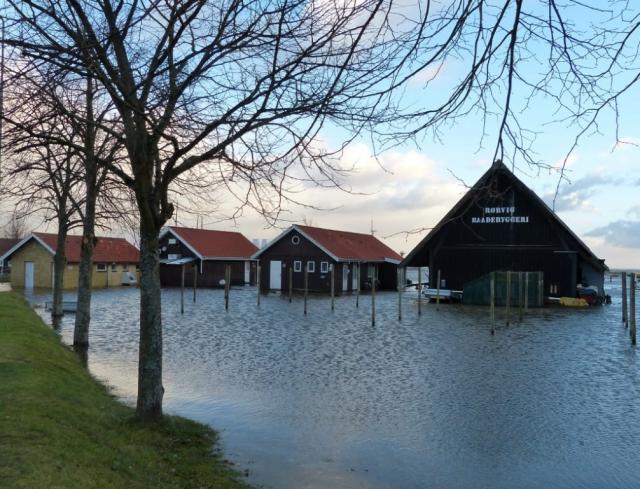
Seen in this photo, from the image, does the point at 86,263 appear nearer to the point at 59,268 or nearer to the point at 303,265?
the point at 59,268

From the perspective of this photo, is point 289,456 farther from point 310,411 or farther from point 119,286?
point 119,286

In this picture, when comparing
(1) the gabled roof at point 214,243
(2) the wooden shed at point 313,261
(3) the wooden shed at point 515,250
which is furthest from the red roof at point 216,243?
(3) the wooden shed at point 515,250

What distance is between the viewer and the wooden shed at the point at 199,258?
51656 millimetres

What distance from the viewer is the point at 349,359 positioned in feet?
53.3

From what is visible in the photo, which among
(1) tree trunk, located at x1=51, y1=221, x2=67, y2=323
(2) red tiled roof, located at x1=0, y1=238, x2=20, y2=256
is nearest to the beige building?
(1) tree trunk, located at x1=51, y1=221, x2=67, y2=323

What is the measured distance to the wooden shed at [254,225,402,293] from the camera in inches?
1772

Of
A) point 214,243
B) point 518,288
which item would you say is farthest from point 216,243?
point 518,288

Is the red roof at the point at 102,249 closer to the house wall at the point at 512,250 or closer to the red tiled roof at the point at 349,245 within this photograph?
the red tiled roof at the point at 349,245

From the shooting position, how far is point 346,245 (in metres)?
49.5

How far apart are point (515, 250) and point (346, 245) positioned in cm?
1675

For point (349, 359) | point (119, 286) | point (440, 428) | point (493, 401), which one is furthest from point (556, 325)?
point (119, 286)

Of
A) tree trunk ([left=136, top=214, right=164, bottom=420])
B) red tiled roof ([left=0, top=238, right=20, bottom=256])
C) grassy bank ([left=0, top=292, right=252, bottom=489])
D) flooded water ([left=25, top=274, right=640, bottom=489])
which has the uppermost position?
red tiled roof ([left=0, top=238, right=20, bottom=256])

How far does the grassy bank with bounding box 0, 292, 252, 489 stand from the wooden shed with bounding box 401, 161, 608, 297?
2566 centimetres

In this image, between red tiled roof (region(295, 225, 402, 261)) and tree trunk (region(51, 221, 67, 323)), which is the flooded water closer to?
tree trunk (region(51, 221, 67, 323))
